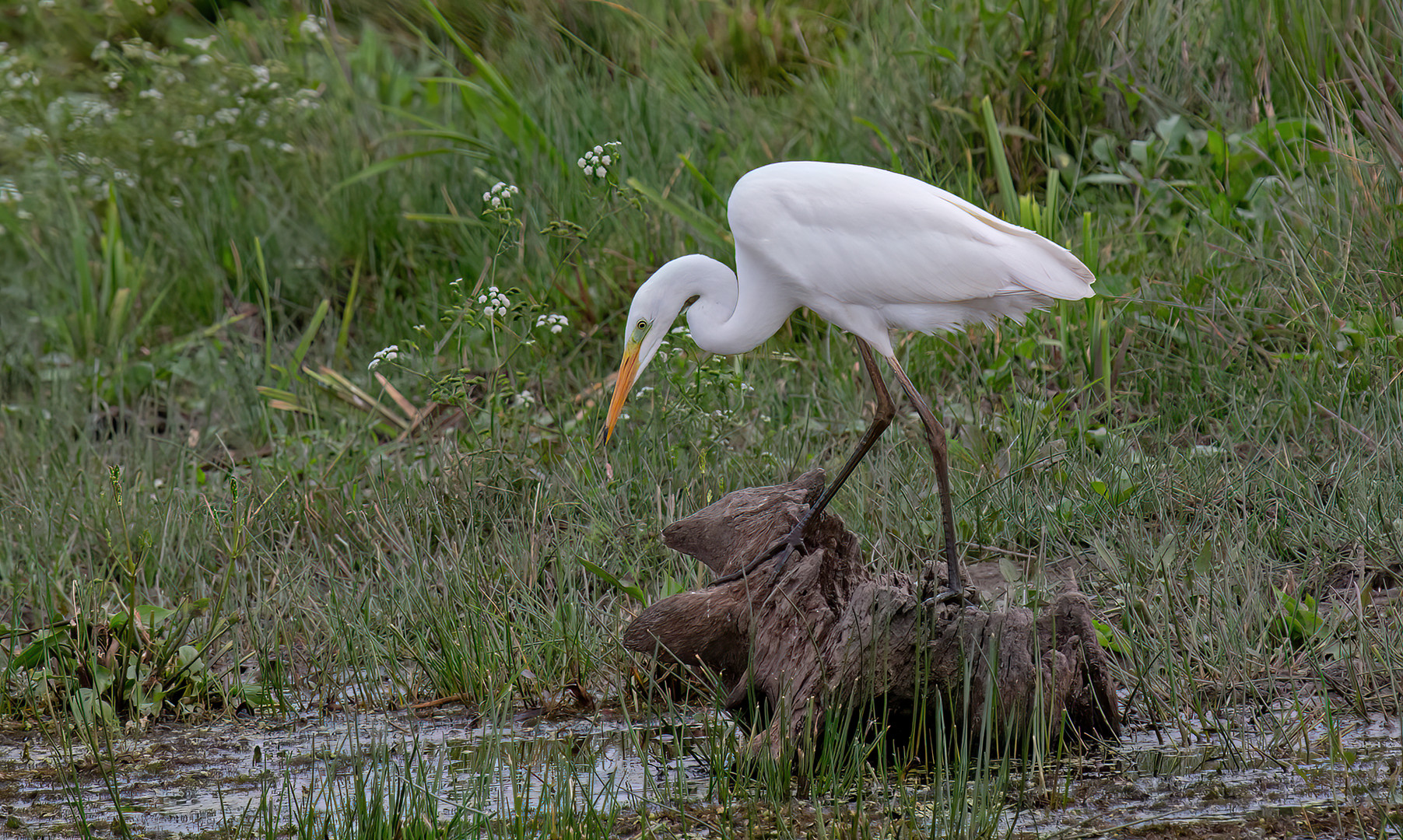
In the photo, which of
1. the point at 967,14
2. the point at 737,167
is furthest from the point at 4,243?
the point at 967,14

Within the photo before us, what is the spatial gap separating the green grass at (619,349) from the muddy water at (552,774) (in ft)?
0.36

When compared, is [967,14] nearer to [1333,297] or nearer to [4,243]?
[1333,297]

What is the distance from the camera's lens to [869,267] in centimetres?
354

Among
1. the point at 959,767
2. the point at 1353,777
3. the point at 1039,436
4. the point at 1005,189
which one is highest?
the point at 1005,189

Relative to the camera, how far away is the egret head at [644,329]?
372 centimetres

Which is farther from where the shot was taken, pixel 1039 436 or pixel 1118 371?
pixel 1118 371

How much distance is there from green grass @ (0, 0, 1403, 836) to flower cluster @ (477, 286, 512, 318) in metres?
0.06

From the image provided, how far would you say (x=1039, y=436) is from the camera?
13.2ft

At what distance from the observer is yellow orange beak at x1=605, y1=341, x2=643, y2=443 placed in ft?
12.4

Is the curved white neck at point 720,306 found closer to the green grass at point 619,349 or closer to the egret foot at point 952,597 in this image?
the green grass at point 619,349

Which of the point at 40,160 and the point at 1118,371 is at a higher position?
the point at 40,160

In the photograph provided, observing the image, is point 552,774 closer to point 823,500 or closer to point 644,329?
point 823,500

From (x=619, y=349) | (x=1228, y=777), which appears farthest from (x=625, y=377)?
(x=1228, y=777)

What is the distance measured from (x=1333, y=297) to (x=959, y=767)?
2474 mm
